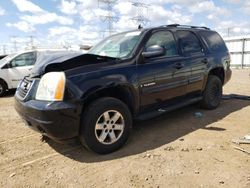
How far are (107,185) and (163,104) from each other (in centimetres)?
215

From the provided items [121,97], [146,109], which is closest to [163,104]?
[146,109]

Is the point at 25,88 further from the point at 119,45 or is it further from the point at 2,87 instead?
the point at 2,87

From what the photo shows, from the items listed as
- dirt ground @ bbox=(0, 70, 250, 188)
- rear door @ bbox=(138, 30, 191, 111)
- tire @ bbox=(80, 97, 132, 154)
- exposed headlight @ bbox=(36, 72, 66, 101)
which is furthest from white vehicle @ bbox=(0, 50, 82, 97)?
tire @ bbox=(80, 97, 132, 154)

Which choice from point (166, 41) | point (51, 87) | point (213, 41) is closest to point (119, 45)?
point (166, 41)

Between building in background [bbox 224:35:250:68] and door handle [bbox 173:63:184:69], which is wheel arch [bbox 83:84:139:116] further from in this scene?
building in background [bbox 224:35:250:68]

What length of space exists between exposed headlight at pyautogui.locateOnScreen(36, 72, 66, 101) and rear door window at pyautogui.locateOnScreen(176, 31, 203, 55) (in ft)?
9.10

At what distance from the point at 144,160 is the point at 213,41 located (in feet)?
12.8

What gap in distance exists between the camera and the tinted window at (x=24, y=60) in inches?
409

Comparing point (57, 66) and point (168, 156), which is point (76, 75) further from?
point (168, 156)

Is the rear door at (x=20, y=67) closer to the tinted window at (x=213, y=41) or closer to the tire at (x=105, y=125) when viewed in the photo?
the tinted window at (x=213, y=41)

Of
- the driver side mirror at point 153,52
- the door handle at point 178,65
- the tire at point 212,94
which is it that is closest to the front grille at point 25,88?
the driver side mirror at point 153,52

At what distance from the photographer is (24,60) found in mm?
10586

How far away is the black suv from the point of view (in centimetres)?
356

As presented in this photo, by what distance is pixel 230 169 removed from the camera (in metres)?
3.38
